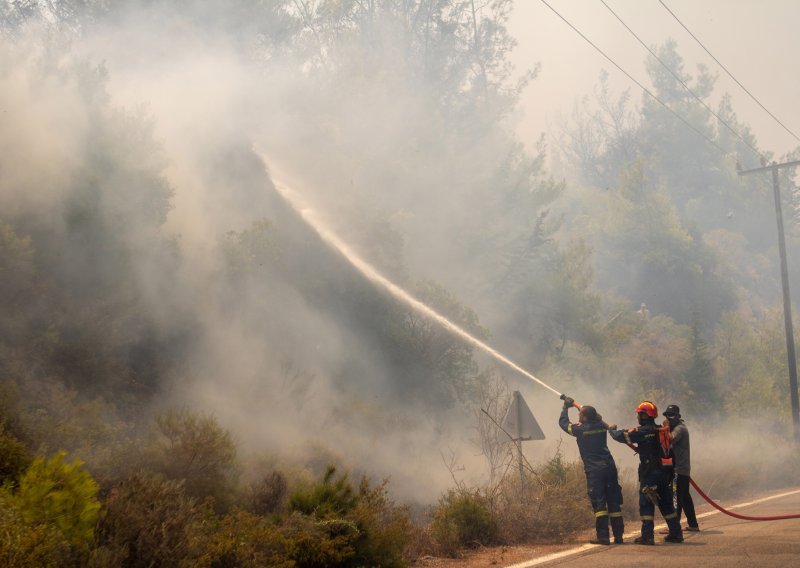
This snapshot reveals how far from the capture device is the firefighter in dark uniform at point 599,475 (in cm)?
1055

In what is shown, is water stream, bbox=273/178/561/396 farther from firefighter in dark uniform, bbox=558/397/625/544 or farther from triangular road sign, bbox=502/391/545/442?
firefighter in dark uniform, bbox=558/397/625/544

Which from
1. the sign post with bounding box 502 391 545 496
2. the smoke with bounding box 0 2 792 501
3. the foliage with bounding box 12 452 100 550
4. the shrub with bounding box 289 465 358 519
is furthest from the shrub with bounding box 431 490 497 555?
Result: the foliage with bounding box 12 452 100 550

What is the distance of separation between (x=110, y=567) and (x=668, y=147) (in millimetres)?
75767

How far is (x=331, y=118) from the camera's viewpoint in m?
28.0

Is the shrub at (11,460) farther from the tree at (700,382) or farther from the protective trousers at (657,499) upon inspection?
the tree at (700,382)

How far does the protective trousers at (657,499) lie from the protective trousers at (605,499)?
0.96 ft

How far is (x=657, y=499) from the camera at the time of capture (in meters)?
10.9

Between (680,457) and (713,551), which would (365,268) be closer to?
(680,457)

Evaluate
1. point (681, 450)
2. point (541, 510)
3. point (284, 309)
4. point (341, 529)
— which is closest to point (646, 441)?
point (681, 450)

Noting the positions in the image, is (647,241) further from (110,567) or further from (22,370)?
(110,567)

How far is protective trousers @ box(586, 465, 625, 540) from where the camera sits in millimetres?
10531

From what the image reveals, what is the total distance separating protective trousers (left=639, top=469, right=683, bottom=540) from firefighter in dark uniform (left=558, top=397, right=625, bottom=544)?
0.29m

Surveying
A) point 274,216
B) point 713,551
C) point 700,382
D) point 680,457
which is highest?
point 274,216

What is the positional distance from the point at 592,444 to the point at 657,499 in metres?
1.06
